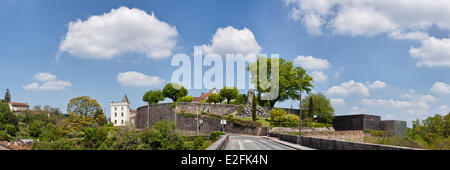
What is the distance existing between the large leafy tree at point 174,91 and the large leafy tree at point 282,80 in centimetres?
2600

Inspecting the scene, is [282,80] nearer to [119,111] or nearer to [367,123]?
[367,123]

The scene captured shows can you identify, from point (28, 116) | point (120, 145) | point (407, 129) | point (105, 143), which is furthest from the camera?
point (28, 116)

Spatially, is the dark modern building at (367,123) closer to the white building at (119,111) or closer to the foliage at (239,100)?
the foliage at (239,100)

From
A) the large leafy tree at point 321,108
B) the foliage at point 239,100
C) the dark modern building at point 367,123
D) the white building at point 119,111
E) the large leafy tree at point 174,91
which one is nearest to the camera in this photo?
the dark modern building at point 367,123

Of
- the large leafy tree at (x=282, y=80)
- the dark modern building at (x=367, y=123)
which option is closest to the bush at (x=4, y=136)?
the large leafy tree at (x=282, y=80)

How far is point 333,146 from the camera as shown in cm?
2070

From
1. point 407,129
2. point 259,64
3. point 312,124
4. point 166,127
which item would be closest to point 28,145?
point 166,127

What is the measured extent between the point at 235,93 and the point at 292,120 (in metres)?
25.4

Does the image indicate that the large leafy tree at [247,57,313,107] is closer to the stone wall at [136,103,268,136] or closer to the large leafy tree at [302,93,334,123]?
the large leafy tree at [302,93,334,123]

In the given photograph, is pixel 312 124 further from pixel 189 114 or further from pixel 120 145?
pixel 120 145

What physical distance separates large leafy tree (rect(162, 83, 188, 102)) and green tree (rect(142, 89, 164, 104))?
1524 cm

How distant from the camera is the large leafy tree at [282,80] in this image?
69688 millimetres

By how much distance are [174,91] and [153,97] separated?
1939 cm

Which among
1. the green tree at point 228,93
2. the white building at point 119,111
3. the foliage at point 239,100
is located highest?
the green tree at point 228,93
